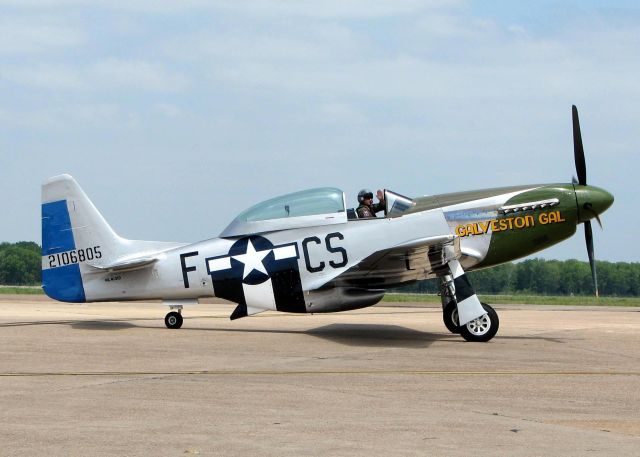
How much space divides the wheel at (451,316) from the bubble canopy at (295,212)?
2510 mm

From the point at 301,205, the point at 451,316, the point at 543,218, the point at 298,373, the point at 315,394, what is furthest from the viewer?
the point at 451,316

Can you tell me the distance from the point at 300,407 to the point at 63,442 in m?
2.35

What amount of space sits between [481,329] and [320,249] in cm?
312

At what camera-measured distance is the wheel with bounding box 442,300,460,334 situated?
1586 cm

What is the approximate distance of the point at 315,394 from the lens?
29.2ft

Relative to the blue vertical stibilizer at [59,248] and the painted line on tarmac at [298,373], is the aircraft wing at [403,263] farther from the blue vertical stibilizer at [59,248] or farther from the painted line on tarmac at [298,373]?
the blue vertical stibilizer at [59,248]

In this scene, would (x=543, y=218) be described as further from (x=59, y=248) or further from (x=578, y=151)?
(x=59, y=248)

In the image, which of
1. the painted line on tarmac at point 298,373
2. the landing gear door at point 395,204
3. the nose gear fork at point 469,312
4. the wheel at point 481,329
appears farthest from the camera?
the landing gear door at point 395,204

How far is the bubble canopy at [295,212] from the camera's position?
15.5 meters

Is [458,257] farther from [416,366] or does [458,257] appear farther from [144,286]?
[144,286]

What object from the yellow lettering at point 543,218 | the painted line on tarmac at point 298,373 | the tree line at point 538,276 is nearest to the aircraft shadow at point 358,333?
the yellow lettering at point 543,218

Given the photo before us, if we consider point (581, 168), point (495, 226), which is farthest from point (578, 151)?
point (495, 226)

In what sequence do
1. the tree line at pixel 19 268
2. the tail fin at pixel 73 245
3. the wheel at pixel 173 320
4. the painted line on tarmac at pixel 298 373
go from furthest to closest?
the tree line at pixel 19 268 < the wheel at pixel 173 320 < the tail fin at pixel 73 245 < the painted line on tarmac at pixel 298 373

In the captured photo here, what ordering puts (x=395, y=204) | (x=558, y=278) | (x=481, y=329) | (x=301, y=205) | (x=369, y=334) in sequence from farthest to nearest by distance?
1. (x=558, y=278)
2. (x=369, y=334)
3. (x=301, y=205)
4. (x=395, y=204)
5. (x=481, y=329)
